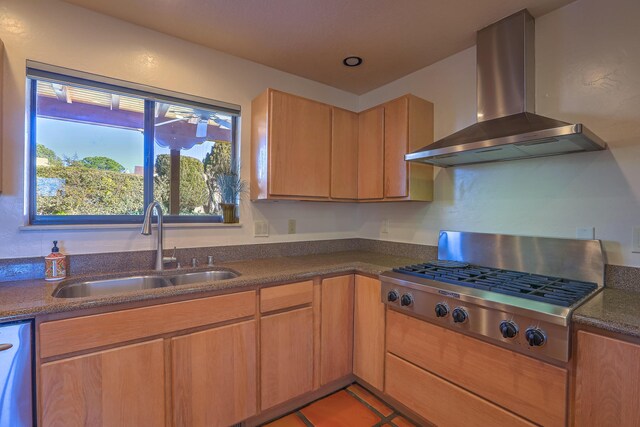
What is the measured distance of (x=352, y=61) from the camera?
2.24m

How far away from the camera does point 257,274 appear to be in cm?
171

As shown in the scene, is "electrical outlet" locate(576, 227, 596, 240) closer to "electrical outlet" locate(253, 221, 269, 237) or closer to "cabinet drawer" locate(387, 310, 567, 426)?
"cabinet drawer" locate(387, 310, 567, 426)

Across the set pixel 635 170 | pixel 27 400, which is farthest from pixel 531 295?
pixel 27 400

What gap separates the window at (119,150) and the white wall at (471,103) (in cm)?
9

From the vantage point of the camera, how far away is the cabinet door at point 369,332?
6.19ft

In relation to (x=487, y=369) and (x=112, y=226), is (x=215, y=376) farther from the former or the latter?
(x=487, y=369)

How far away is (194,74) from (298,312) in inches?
69.4

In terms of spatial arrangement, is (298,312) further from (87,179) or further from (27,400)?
(87,179)

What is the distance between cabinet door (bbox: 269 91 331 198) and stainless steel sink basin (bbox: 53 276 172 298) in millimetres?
916

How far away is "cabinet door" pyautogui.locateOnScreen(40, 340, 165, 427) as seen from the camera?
3.83ft

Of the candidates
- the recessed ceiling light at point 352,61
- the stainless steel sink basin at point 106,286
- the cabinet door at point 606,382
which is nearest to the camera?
the cabinet door at point 606,382

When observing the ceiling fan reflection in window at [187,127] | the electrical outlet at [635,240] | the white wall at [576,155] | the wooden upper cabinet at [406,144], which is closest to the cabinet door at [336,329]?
the wooden upper cabinet at [406,144]

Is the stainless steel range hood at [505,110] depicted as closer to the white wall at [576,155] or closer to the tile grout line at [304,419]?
the white wall at [576,155]

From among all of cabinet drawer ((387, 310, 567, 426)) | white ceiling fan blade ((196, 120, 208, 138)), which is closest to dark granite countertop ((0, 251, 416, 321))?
cabinet drawer ((387, 310, 567, 426))
